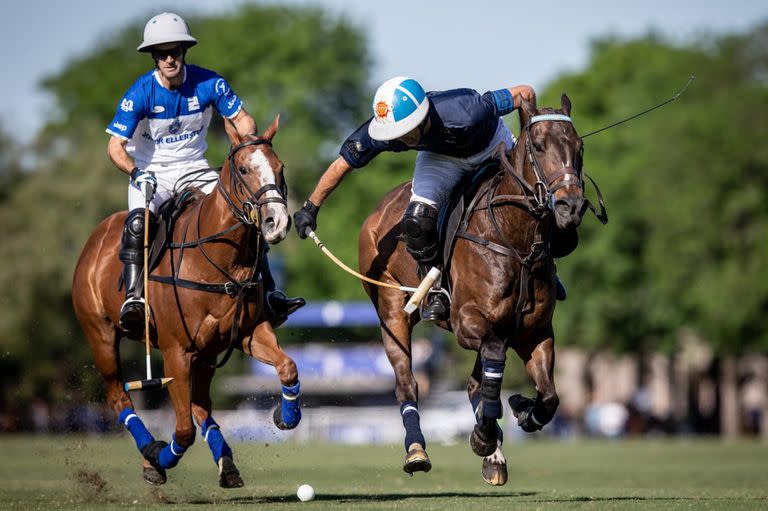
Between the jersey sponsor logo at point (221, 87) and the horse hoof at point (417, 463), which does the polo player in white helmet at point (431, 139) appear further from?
the jersey sponsor logo at point (221, 87)

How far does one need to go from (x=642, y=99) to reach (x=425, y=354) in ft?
45.1

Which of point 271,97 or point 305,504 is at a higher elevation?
point 271,97

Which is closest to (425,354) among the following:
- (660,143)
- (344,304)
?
(344,304)

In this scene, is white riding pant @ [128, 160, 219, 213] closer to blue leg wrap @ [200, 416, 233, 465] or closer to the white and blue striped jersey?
the white and blue striped jersey

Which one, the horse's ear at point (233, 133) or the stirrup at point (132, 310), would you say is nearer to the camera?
the horse's ear at point (233, 133)

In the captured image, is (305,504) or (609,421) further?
(609,421)

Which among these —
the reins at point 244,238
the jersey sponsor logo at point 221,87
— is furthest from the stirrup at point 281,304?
the jersey sponsor logo at point 221,87

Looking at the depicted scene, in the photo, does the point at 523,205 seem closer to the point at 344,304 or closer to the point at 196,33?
the point at 344,304

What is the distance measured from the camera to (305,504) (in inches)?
464

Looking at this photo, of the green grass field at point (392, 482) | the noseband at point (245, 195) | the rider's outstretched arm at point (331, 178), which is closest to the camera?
the noseband at point (245, 195)

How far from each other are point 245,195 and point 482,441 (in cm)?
310

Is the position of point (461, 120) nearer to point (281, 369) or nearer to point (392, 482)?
point (281, 369)

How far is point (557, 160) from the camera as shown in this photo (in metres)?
11.0

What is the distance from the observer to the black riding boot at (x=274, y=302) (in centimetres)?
1305
